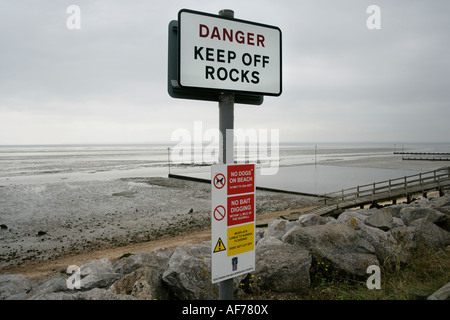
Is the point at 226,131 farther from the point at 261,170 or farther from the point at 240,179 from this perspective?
the point at 261,170

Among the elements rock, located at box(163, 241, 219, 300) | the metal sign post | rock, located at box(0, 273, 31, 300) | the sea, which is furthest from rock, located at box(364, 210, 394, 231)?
the sea

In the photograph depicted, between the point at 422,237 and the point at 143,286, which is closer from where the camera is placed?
the point at 143,286

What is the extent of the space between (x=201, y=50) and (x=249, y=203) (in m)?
1.29

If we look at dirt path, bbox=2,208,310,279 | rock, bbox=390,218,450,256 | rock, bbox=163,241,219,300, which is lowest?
dirt path, bbox=2,208,310,279

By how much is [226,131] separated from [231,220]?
0.72m

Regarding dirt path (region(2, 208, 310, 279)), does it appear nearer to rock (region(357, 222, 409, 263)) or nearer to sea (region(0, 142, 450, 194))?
rock (region(357, 222, 409, 263))

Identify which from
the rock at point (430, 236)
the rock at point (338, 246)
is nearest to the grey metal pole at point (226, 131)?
the rock at point (338, 246)

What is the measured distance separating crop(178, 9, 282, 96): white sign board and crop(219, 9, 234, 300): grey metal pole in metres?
0.09

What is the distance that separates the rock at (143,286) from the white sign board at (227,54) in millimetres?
2758

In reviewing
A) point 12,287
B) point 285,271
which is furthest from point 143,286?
point 12,287

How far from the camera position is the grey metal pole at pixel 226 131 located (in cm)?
234

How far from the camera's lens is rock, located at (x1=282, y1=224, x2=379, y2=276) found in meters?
4.31

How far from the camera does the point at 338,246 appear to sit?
462 cm
